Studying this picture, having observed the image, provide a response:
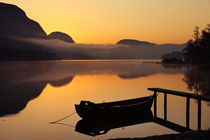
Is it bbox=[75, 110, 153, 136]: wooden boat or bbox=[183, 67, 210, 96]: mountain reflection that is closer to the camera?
bbox=[75, 110, 153, 136]: wooden boat

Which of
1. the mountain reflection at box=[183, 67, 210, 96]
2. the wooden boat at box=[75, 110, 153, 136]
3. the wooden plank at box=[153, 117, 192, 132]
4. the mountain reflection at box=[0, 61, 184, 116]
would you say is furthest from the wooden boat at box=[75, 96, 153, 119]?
the mountain reflection at box=[183, 67, 210, 96]

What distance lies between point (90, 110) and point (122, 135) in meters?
3.09

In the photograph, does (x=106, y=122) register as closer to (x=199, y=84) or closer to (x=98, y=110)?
(x=98, y=110)

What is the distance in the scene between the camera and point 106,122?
1645 centimetres

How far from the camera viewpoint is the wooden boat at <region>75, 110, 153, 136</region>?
49.4 ft

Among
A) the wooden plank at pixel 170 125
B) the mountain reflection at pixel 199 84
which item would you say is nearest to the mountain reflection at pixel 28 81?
the wooden plank at pixel 170 125

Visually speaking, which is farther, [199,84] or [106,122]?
[199,84]

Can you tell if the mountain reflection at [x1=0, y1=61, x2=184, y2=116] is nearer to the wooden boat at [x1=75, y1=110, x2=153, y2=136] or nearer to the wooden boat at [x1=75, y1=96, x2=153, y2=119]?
the wooden boat at [x1=75, y1=96, x2=153, y2=119]

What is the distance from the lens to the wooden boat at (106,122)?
1506cm

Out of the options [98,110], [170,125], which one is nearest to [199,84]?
[170,125]

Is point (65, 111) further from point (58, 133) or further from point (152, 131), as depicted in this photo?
point (152, 131)

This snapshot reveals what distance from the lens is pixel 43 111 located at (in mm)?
21531

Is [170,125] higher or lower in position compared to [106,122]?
lower

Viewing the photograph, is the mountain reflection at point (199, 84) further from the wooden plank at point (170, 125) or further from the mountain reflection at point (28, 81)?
the mountain reflection at point (28, 81)
